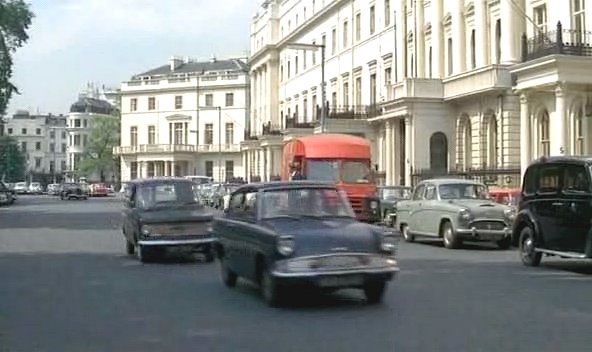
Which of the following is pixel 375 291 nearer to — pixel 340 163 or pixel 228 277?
pixel 228 277

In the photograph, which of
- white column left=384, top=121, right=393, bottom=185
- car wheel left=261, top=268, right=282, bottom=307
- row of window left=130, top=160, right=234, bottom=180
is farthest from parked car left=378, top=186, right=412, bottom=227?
row of window left=130, top=160, right=234, bottom=180

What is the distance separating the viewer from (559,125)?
1369 inches

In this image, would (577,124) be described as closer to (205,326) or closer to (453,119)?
(453,119)

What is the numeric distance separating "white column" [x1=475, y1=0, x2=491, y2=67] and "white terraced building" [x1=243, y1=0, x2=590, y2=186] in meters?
0.05

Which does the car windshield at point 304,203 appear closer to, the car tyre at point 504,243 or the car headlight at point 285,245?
the car headlight at point 285,245

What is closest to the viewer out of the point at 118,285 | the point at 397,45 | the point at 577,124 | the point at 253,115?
the point at 118,285

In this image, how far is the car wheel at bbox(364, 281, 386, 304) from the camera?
39.9 ft

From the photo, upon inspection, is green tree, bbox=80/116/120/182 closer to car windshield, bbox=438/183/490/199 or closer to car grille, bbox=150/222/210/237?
car windshield, bbox=438/183/490/199

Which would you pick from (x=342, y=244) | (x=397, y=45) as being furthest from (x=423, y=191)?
(x=397, y=45)

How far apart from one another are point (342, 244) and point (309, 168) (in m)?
18.2

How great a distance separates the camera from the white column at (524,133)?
120 feet

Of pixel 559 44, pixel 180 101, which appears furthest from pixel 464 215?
pixel 180 101

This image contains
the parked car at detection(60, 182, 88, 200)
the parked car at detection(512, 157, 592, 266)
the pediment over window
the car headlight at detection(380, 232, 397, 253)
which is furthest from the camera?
the pediment over window

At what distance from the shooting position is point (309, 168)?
29.9 m
